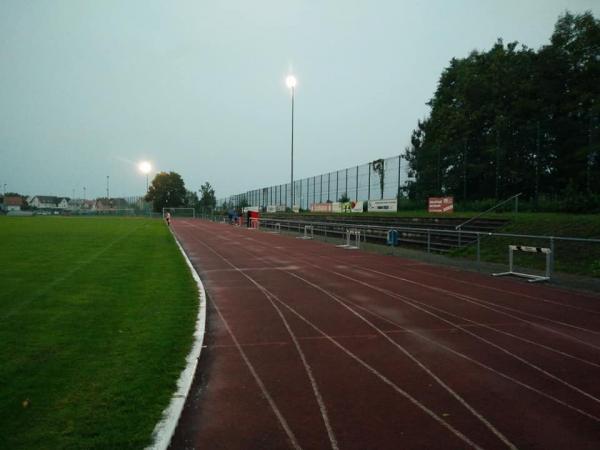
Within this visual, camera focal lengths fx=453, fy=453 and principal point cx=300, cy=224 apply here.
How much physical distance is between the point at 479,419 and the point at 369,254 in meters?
13.9

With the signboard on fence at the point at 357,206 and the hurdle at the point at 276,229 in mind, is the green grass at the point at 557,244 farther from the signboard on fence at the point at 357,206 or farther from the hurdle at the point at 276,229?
the hurdle at the point at 276,229

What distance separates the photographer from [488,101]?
34781 millimetres

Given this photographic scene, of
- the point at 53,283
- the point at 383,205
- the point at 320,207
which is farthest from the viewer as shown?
the point at 320,207

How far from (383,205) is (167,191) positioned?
80.4 m

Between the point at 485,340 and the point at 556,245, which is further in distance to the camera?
the point at 556,245

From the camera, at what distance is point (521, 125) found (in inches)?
961

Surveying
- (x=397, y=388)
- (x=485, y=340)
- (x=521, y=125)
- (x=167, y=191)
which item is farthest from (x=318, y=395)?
(x=167, y=191)

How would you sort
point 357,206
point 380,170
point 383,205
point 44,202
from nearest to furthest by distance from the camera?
1. point 383,205
2. point 380,170
3. point 357,206
4. point 44,202

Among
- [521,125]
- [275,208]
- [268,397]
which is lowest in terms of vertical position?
[268,397]

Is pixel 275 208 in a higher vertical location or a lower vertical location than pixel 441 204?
lower

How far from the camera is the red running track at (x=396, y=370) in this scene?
3445mm

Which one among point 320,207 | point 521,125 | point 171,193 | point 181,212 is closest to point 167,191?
point 171,193

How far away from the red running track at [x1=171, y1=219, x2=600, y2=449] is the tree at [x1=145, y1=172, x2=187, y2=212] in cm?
9432

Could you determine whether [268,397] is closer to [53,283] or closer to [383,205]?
[53,283]
